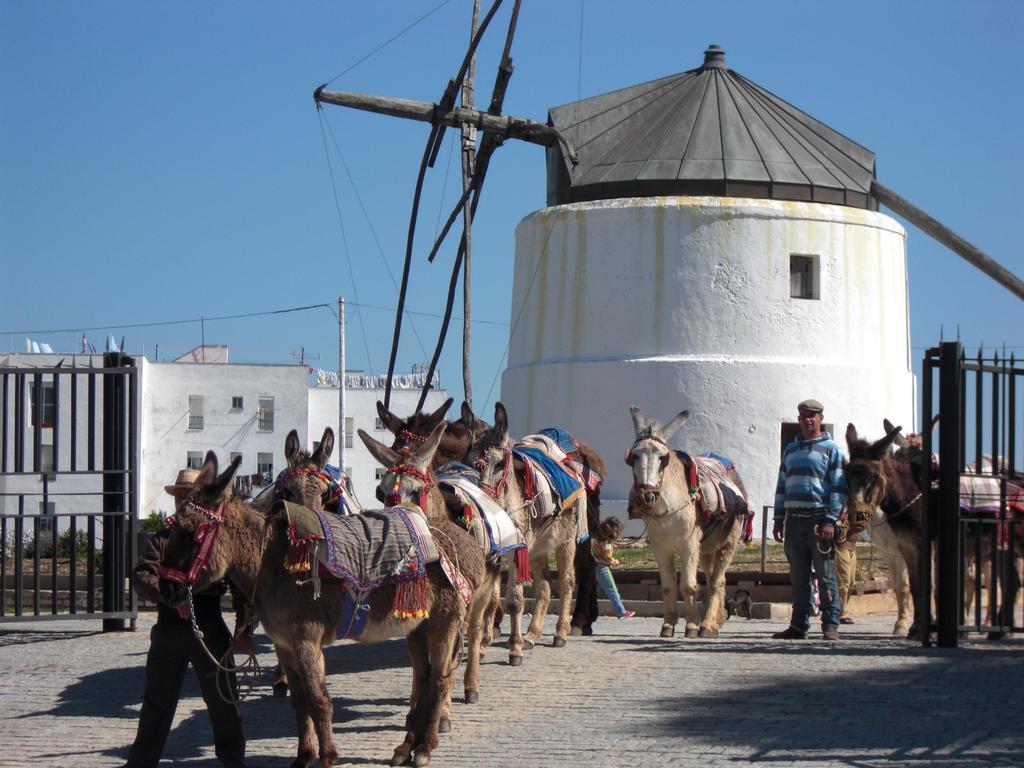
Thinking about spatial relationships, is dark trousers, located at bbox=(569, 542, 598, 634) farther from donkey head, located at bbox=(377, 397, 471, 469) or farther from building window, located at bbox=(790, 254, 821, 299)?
building window, located at bbox=(790, 254, 821, 299)

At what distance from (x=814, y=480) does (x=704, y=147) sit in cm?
1953

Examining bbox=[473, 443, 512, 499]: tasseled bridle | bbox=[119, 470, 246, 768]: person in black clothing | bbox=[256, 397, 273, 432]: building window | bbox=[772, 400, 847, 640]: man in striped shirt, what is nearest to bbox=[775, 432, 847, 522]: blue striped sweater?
bbox=[772, 400, 847, 640]: man in striped shirt

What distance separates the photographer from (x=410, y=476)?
33.2ft

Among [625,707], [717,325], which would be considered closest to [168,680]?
[625,707]

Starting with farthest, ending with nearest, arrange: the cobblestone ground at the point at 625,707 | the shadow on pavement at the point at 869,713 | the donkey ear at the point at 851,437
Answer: the donkey ear at the point at 851,437, the cobblestone ground at the point at 625,707, the shadow on pavement at the point at 869,713

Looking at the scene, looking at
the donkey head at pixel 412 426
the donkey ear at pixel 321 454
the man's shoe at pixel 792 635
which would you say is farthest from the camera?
the man's shoe at pixel 792 635

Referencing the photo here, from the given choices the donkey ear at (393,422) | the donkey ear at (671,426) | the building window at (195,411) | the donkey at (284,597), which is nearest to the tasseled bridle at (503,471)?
the donkey ear at (393,422)

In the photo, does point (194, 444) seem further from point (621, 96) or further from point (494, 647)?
point (494, 647)

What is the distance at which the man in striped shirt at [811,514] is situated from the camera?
1457cm

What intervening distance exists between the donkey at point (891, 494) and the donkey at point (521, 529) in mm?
2656

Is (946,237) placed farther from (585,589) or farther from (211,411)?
(211,411)

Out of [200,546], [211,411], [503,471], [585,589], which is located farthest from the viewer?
[211,411]

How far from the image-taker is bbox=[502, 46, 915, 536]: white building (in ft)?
104

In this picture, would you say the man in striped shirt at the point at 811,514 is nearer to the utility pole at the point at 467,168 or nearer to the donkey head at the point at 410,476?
the donkey head at the point at 410,476
